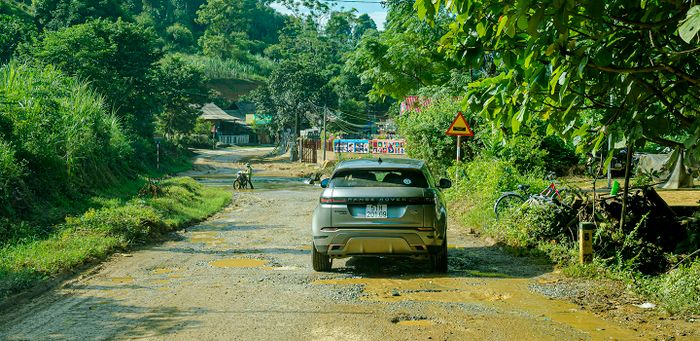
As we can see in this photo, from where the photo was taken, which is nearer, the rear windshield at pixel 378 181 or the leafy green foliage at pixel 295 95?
the rear windshield at pixel 378 181

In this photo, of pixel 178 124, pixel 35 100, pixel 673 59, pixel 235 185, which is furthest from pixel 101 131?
pixel 178 124

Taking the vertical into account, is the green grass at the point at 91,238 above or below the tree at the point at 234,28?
below

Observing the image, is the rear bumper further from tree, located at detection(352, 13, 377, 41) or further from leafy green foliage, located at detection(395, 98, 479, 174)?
tree, located at detection(352, 13, 377, 41)

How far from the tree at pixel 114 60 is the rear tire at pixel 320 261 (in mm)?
30330

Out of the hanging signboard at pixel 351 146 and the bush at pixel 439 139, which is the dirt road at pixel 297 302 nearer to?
the bush at pixel 439 139

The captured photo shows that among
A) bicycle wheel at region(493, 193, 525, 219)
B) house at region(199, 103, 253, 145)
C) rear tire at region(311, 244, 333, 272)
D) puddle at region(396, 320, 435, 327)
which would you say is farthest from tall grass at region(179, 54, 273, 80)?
puddle at region(396, 320, 435, 327)

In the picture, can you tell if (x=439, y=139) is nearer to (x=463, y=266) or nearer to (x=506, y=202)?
(x=506, y=202)

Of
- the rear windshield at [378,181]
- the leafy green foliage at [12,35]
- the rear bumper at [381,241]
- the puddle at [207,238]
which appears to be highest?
the leafy green foliage at [12,35]

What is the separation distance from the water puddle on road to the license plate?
87 cm

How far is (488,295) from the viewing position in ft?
27.3

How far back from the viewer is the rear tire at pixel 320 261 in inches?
389

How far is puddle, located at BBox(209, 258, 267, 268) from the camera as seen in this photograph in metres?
10.5

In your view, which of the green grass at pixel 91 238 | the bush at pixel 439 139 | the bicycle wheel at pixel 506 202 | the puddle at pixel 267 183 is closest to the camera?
the green grass at pixel 91 238

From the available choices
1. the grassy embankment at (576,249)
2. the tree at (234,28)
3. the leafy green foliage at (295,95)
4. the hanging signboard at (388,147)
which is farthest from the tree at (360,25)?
the grassy embankment at (576,249)
